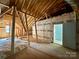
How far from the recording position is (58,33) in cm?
779

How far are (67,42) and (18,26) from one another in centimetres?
875

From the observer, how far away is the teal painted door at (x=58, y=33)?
7.39m

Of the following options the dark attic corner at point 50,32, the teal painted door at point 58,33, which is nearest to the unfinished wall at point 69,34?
the dark attic corner at point 50,32

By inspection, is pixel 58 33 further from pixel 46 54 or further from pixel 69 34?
pixel 46 54

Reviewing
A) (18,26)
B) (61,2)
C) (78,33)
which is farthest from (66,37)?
(18,26)

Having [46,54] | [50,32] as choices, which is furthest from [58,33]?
[46,54]

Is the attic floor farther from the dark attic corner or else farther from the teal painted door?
the teal painted door

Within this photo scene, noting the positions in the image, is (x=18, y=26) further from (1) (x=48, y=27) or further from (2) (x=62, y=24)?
(2) (x=62, y=24)

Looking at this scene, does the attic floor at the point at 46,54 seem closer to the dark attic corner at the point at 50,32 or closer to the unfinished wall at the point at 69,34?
the dark attic corner at the point at 50,32

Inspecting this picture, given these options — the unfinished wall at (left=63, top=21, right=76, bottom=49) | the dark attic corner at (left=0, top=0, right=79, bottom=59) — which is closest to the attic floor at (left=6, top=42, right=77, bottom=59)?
the dark attic corner at (left=0, top=0, right=79, bottom=59)

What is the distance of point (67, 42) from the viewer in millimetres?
6566

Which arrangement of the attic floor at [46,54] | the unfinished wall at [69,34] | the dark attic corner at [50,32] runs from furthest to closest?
the unfinished wall at [69,34] → the dark attic corner at [50,32] → the attic floor at [46,54]

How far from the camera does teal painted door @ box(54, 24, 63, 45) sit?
7387 millimetres

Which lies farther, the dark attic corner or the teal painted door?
the teal painted door
